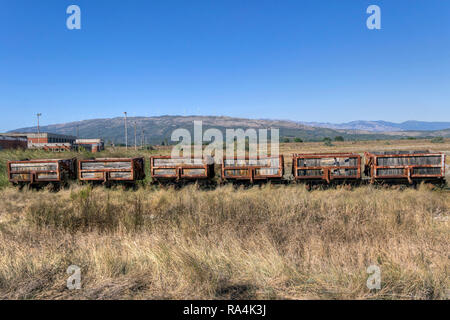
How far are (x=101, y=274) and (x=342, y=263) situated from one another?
3510 millimetres

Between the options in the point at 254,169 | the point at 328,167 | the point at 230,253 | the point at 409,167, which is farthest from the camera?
the point at 254,169

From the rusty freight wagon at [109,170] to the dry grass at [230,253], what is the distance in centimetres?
573

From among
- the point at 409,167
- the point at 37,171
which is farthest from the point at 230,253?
the point at 37,171

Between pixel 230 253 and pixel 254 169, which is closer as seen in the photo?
pixel 230 253

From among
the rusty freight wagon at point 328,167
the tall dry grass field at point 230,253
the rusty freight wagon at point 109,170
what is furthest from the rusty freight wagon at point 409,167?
the rusty freight wagon at point 109,170

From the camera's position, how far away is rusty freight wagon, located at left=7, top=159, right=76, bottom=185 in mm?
13164

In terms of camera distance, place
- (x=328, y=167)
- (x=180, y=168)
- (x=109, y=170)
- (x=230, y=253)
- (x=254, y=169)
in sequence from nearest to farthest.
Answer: (x=230, y=253) < (x=328, y=167) < (x=254, y=169) < (x=180, y=168) < (x=109, y=170)

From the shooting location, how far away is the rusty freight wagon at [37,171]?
13.2 meters

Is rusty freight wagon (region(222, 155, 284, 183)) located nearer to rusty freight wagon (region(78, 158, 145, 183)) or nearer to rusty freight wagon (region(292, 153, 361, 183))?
rusty freight wagon (region(292, 153, 361, 183))

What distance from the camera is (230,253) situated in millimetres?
4434

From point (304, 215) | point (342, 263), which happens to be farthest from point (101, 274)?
point (304, 215)

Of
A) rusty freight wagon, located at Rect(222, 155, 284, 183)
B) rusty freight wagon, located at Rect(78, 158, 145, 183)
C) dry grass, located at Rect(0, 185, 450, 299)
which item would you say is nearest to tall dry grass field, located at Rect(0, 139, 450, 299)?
dry grass, located at Rect(0, 185, 450, 299)

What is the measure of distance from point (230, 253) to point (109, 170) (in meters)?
10.3

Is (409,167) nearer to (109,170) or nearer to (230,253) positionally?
(230,253)
